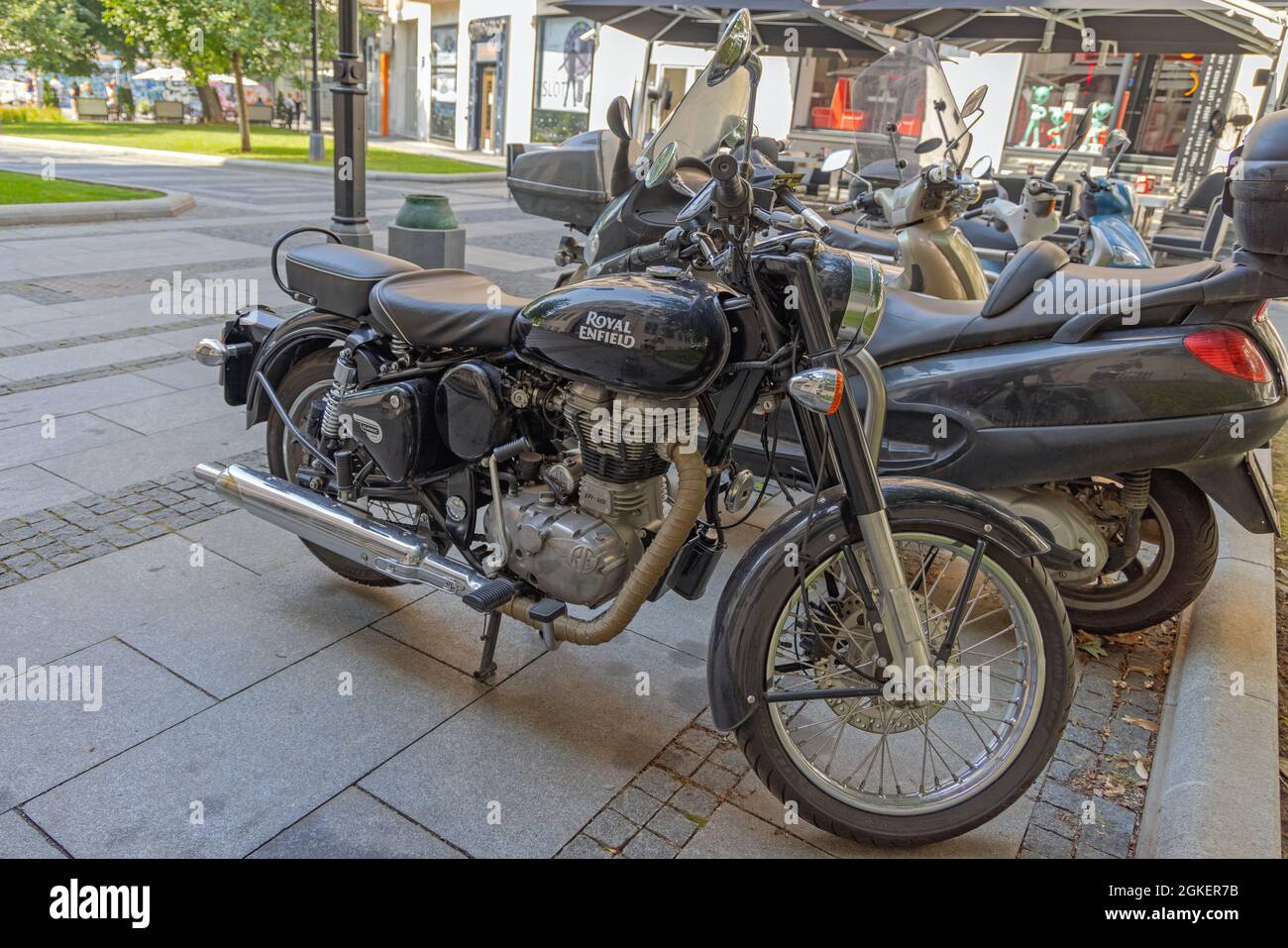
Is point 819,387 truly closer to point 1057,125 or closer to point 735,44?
point 735,44

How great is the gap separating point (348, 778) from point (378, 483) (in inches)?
39.7

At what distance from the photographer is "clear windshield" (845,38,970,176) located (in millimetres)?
5984

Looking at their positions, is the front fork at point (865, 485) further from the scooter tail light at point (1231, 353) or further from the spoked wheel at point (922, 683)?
the scooter tail light at point (1231, 353)

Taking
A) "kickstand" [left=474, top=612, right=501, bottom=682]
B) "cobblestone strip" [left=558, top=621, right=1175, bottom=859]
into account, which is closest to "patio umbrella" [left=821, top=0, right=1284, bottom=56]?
"cobblestone strip" [left=558, top=621, right=1175, bottom=859]

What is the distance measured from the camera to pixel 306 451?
11.2 ft

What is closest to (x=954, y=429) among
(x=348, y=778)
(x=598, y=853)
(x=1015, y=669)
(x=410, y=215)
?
(x=1015, y=669)

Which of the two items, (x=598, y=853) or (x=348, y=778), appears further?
(x=348, y=778)

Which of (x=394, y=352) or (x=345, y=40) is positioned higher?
(x=345, y=40)

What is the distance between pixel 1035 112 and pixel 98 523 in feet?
63.1

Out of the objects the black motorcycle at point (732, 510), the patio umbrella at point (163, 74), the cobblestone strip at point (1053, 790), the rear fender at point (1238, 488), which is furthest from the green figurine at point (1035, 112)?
the patio umbrella at point (163, 74)

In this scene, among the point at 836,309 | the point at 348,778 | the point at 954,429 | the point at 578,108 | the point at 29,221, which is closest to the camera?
the point at 836,309

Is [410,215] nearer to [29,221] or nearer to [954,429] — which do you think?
[29,221]
